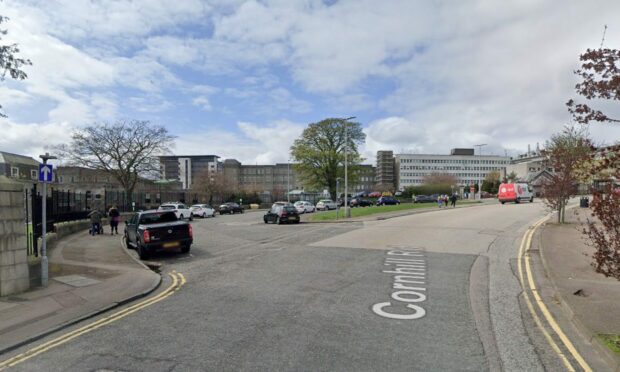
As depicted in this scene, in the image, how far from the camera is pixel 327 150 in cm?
6297

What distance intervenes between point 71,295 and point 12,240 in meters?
1.63

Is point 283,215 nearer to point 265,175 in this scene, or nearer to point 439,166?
point 265,175

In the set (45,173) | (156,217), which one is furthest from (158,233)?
(45,173)

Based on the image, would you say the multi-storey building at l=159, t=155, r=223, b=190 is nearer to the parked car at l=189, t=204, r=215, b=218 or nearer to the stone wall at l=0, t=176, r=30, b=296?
the parked car at l=189, t=204, r=215, b=218

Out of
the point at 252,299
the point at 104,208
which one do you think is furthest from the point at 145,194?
the point at 252,299

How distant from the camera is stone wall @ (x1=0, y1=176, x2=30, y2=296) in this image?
820 cm

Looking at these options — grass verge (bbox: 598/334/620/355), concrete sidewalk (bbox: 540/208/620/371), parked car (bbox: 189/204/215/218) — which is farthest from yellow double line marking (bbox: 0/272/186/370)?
parked car (bbox: 189/204/215/218)

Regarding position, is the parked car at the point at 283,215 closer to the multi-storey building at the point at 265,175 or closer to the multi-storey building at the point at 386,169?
the multi-storey building at the point at 265,175

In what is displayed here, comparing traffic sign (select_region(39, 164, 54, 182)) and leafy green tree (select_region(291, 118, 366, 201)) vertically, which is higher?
leafy green tree (select_region(291, 118, 366, 201))

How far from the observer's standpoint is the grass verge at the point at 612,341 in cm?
495

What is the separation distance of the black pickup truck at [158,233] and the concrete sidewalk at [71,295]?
0.70 m

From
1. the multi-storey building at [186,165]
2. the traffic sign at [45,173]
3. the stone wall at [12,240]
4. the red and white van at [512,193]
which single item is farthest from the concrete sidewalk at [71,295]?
the multi-storey building at [186,165]

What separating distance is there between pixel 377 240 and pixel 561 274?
802 cm

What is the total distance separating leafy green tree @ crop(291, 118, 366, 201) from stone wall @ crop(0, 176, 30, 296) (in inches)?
2120
